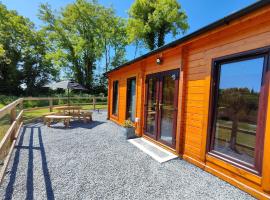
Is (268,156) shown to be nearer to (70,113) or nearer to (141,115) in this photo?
(141,115)

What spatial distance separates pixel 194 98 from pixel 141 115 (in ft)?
7.28

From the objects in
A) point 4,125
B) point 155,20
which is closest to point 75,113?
point 4,125

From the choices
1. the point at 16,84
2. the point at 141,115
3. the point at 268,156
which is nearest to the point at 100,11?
the point at 16,84

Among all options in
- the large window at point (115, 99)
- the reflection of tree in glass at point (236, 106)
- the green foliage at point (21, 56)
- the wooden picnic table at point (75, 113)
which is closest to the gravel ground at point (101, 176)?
the reflection of tree in glass at point (236, 106)

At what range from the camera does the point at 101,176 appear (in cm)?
295

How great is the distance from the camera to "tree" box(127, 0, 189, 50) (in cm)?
1670

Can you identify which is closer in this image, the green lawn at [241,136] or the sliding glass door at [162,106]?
the green lawn at [241,136]

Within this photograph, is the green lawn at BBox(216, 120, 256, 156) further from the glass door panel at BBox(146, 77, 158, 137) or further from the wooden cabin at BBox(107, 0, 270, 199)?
the glass door panel at BBox(146, 77, 158, 137)

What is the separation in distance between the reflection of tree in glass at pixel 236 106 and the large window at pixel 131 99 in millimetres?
3483

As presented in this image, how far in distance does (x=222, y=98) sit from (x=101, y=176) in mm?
2457

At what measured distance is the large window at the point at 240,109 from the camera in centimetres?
244

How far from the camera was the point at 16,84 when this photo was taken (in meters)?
19.1

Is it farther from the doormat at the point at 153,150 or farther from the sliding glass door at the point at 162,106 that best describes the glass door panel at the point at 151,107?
the doormat at the point at 153,150

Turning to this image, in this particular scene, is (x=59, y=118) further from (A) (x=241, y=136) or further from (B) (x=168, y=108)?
(A) (x=241, y=136)
